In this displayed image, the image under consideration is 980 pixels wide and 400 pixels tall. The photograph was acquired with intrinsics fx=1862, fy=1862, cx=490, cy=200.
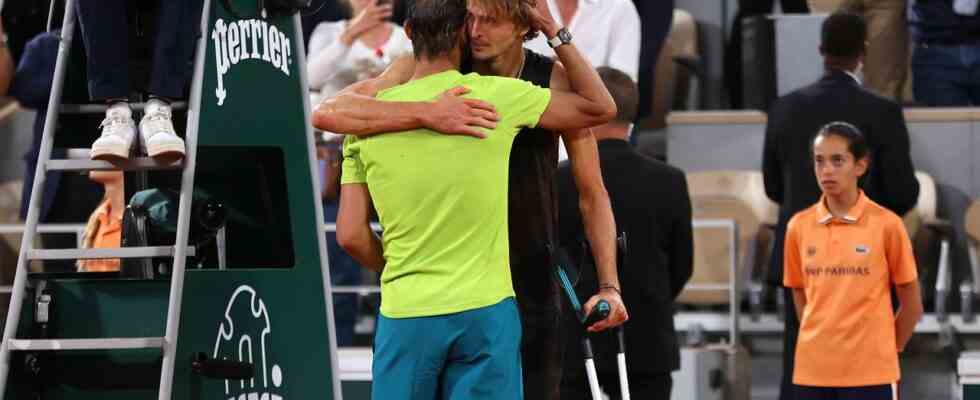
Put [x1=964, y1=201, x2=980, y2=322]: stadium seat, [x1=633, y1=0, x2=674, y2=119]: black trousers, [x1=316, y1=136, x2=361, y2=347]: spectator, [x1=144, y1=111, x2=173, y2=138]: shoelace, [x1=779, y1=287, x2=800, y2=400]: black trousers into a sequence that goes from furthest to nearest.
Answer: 1. [x1=633, y1=0, x2=674, y2=119]: black trousers
2. [x1=964, y1=201, x2=980, y2=322]: stadium seat
3. [x1=316, y1=136, x2=361, y2=347]: spectator
4. [x1=779, y1=287, x2=800, y2=400]: black trousers
5. [x1=144, y1=111, x2=173, y2=138]: shoelace

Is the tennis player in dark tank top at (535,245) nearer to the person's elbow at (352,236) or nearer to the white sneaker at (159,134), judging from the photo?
the person's elbow at (352,236)

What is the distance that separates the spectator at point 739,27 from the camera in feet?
36.7

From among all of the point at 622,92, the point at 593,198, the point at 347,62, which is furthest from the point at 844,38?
the point at 593,198

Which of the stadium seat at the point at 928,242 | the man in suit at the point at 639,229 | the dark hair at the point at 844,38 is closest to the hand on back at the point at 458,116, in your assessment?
the man in suit at the point at 639,229

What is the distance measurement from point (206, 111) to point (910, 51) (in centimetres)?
590

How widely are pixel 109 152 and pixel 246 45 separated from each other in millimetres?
880

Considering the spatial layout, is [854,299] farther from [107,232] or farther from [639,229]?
[107,232]

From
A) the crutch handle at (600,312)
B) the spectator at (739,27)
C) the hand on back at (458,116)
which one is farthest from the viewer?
the spectator at (739,27)

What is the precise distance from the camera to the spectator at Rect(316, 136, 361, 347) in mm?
9172

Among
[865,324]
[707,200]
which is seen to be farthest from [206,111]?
[707,200]

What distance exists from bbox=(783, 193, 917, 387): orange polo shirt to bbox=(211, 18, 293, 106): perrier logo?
2408 mm

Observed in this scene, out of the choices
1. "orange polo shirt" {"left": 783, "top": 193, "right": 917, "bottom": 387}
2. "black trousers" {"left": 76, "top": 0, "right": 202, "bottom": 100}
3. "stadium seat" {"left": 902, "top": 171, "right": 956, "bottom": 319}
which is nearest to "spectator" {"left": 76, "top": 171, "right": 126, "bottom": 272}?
"black trousers" {"left": 76, "top": 0, "right": 202, "bottom": 100}

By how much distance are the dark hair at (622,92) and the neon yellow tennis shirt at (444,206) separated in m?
1.71

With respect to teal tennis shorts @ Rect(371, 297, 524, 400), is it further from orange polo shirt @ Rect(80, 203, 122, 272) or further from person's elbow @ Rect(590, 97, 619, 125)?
orange polo shirt @ Rect(80, 203, 122, 272)
